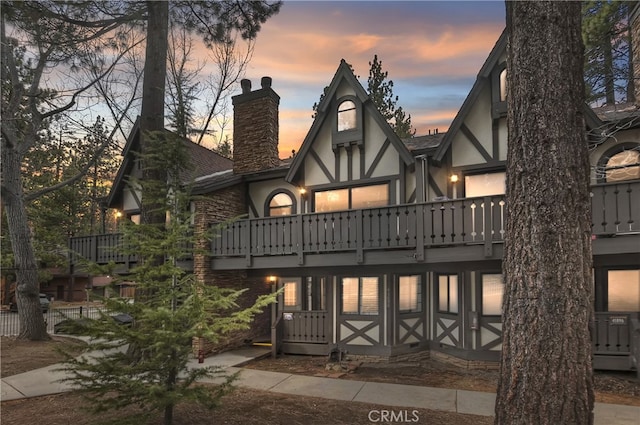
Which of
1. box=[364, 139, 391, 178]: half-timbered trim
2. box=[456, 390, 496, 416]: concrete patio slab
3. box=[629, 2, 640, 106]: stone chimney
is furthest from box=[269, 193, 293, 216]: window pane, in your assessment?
box=[629, 2, 640, 106]: stone chimney

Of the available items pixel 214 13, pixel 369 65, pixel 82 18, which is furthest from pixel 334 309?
pixel 369 65

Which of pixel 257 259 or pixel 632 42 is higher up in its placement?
pixel 632 42

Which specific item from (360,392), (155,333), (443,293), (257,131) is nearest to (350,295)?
(443,293)

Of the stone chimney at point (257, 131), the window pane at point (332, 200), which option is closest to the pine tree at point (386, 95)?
the stone chimney at point (257, 131)

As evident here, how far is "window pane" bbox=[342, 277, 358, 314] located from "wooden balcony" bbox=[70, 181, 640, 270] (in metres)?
1.73

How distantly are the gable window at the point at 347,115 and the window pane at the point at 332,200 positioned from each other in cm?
213

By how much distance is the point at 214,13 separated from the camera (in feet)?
37.1

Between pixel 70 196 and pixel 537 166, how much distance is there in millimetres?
29254

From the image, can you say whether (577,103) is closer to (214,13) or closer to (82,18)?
(214,13)

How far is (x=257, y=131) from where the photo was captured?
1456 centimetres

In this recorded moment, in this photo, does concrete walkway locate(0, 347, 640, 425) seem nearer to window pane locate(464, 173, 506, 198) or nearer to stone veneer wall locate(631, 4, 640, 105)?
window pane locate(464, 173, 506, 198)

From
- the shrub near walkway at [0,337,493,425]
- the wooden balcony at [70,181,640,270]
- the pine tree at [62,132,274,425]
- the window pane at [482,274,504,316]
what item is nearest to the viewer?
the pine tree at [62,132,274,425]

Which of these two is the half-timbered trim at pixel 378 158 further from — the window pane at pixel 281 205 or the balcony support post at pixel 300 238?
the window pane at pixel 281 205

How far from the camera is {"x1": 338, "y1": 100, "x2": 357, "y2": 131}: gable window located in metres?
12.0
